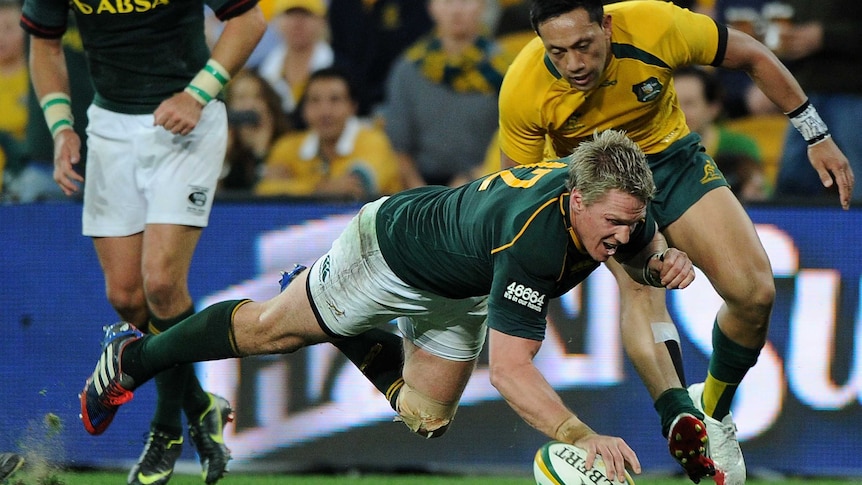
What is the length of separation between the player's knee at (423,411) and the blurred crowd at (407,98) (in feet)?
8.44

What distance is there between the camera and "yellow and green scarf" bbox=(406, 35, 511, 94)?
830 cm

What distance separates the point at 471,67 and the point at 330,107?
3.41 feet

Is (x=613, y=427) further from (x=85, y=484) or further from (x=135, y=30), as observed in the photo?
(x=135, y=30)

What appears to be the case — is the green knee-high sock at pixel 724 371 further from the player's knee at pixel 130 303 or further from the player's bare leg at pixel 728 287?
the player's knee at pixel 130 303

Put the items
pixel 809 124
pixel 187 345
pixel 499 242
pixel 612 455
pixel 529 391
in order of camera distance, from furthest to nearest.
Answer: pixel 809 124 → pixel 187 345 → pixel 499 242 → pixel 529 391 → pixel 612 455

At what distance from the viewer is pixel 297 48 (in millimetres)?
9156

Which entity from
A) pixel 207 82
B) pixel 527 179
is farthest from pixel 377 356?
pixel 207 82

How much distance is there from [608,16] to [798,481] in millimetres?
3088

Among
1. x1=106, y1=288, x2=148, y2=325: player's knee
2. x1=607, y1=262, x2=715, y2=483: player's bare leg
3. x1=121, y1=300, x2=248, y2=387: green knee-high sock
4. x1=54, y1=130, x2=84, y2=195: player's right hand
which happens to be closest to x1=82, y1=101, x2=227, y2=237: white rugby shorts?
x1=54, y1=130, x2=84, y2=195: player's right hand

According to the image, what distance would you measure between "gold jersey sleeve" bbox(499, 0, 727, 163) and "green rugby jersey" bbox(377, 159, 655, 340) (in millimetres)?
566

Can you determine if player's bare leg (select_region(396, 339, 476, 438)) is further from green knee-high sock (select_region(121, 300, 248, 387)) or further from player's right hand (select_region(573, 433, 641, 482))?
player's right hand (select_region(573, 433, 641, 482))

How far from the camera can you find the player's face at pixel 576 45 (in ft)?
16.8

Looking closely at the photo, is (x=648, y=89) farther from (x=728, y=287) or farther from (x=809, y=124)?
(x=728, y=287)

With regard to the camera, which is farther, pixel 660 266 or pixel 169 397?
pixel 169 397
